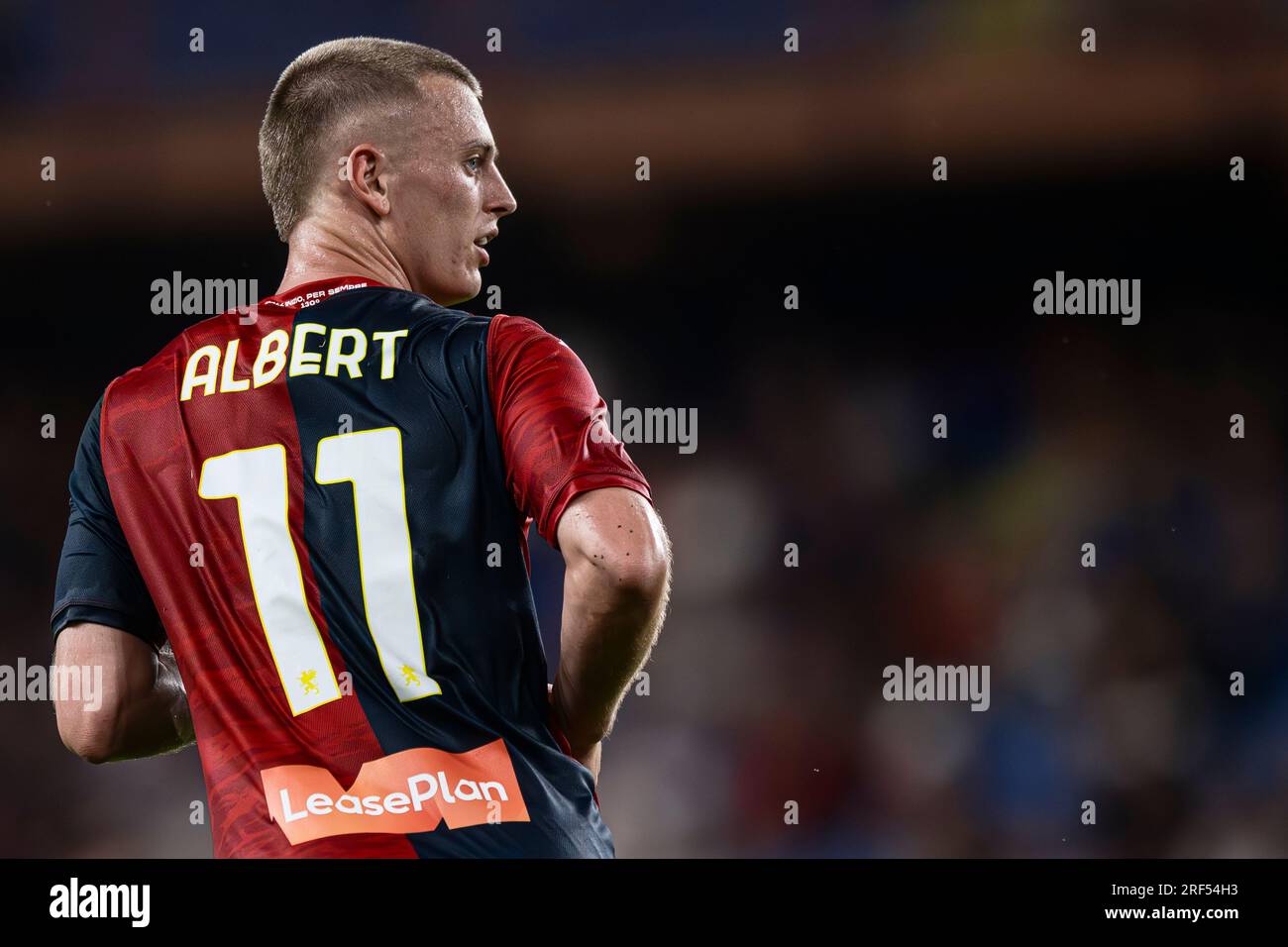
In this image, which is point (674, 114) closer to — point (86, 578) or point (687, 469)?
point (687, 469)

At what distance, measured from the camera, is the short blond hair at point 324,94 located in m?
2.21

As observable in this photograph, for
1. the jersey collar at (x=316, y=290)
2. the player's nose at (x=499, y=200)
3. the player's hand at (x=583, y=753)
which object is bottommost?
the player's hand at (x=583, y=753)

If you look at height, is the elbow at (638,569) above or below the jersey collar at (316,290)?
below

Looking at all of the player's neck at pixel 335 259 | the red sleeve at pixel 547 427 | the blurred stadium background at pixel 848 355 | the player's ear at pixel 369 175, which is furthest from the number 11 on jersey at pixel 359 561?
the blurred stadium background at pixel 848 355

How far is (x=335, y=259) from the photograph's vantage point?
213 centimetres

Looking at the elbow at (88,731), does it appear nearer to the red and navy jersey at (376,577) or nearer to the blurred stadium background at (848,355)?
the red and navy jersey at (376,577)

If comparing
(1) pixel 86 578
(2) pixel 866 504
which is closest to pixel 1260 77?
(2) pixel 866 504

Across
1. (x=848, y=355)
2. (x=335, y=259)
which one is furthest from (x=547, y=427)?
(x=848, y=355)

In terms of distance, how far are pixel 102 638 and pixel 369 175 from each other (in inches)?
32.1

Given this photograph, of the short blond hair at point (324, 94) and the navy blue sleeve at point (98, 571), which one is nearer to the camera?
the navy blue sleeve at point (98, 571)

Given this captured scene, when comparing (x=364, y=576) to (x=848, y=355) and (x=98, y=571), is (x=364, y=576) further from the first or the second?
(x=848, y=355)

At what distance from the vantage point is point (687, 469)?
5.91 metres

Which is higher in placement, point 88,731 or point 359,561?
point 359,561

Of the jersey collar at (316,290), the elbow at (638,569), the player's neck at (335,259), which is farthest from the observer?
the player's neck at (335,259)
